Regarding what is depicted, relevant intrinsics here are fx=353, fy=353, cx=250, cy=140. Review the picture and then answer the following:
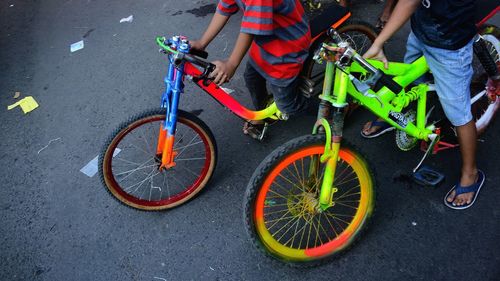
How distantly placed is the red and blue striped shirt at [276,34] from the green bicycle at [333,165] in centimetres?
23

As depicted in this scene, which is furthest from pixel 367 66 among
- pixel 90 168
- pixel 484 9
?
pixel 90 168

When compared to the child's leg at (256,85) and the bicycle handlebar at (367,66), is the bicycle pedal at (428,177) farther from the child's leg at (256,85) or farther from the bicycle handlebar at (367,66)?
the child's leg at (256,85)

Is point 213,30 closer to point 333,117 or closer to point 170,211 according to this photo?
point 333,117

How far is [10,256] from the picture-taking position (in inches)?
100

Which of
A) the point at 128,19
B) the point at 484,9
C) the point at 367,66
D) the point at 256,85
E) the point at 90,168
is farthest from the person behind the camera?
the point at 128,19

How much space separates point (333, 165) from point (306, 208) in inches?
17.7

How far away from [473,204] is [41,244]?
3.06 metres

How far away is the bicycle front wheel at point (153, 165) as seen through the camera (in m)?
2.28

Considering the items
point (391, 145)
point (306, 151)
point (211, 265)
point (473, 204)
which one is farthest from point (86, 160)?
point (473, 204)

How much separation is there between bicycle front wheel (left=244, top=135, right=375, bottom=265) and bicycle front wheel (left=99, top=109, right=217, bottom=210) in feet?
2.06

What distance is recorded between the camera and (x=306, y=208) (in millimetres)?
2184

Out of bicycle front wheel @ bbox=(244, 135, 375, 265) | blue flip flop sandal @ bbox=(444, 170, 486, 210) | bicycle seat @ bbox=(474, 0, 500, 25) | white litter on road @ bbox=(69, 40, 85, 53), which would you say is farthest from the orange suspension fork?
white litter on road @ bbox=(69, 40, 85, 53)

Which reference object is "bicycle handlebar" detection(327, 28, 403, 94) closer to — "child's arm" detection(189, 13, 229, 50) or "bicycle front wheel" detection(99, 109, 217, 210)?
"child's arm" detection(189, 13, 229, 50)

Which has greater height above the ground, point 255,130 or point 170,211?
point 255,130
